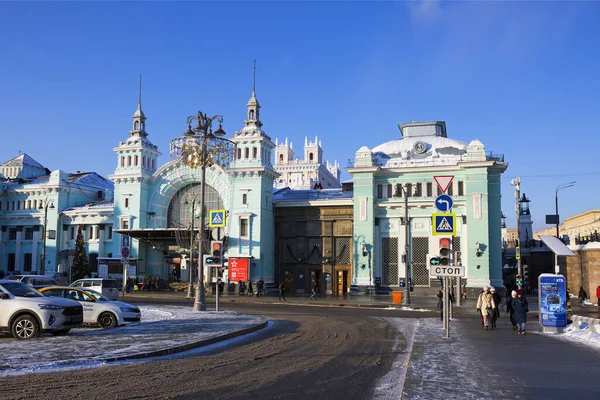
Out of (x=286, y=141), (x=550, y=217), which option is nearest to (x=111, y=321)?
(x=550, y=217)

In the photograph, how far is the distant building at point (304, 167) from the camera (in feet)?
437

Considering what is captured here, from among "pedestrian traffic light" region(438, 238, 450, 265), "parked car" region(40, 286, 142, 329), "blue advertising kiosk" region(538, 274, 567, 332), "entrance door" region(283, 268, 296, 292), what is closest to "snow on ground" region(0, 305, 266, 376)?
"parked car" region(40, 286, 142, 329)

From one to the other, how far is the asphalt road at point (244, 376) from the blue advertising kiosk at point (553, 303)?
7.55m

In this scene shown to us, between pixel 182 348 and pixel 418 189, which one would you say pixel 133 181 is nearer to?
pixel 418 189

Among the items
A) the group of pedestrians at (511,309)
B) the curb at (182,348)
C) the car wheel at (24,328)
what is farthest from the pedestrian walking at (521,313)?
the car wheel at (24,328)

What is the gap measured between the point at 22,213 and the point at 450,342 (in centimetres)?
5835

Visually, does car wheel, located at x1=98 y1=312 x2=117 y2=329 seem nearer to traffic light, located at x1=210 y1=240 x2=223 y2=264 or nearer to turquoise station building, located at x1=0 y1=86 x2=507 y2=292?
traffic light, located at x1=210 y1=240 x2=223 y2=264

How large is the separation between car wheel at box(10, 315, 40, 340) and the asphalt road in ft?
16.4

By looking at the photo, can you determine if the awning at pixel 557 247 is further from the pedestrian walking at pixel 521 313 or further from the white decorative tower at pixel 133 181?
the white decorative tower at pixel 133 181

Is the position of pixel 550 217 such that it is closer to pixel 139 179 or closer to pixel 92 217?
pixel 139 179

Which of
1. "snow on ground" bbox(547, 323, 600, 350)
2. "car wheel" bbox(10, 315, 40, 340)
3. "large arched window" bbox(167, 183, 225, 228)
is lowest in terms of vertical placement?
"snow on ground" bbox(547, 323, 600, 350)

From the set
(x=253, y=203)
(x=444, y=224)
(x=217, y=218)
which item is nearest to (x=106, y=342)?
(x=444, y=224)

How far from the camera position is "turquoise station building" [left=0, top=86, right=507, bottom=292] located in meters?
44.2

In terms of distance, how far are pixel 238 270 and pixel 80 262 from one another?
52.7ft
